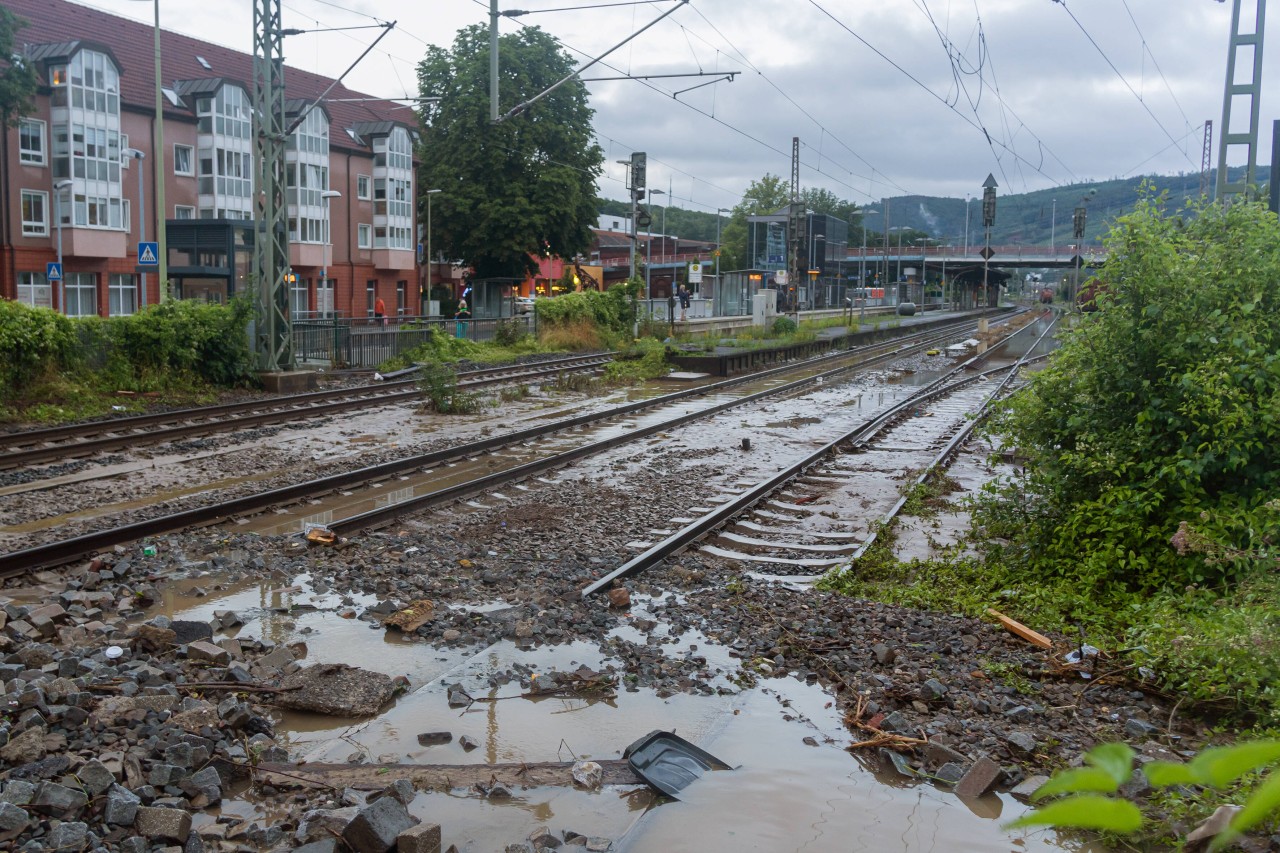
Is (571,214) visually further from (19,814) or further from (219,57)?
(19,814)

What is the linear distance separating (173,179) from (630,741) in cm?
4912

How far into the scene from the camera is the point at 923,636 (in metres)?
7.58

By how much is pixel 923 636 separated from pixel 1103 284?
12.8 feet

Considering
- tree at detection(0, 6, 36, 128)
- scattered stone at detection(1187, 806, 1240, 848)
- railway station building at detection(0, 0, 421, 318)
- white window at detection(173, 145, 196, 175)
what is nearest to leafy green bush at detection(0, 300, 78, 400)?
railway station building at detection(0, 0, 421, 318)

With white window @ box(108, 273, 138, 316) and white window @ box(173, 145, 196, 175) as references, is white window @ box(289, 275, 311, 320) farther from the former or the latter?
white window @ box(108, 273, 138, 316)

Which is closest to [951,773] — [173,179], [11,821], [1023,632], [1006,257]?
[1023,632]

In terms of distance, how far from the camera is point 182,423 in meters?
18.2

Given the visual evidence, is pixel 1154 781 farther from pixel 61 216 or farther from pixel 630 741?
pixel 61 216

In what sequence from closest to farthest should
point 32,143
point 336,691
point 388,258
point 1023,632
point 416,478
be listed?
1. point 336,691
2. point 1023,632
3. point 416,478
4. point 32,143
5. point 388,258

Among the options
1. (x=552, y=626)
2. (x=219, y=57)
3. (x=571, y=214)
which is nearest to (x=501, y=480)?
(x=552, y=626)

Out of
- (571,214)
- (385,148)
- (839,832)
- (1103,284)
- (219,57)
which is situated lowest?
(839,832)

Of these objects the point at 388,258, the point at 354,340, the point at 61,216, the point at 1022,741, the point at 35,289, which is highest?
the point at 61,216

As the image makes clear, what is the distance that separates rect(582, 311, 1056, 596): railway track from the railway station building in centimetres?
1824

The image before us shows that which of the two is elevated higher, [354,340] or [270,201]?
[270,201]
